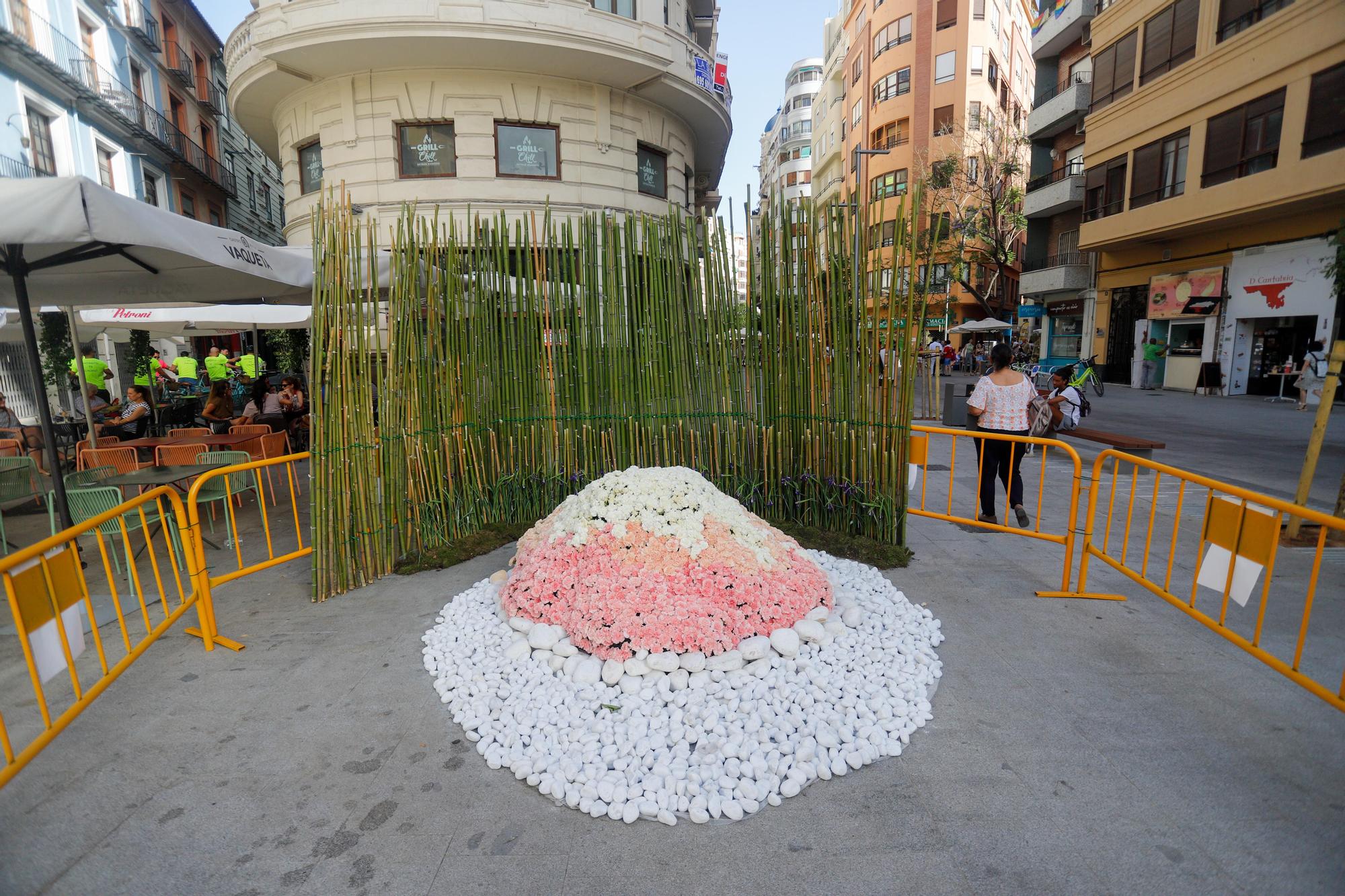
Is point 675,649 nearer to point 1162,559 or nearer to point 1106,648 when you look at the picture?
point 1106,648

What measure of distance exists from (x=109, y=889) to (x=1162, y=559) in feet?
19.0

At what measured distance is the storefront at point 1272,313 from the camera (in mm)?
14531

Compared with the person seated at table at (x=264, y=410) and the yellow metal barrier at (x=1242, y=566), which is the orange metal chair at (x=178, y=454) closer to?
the person seated at table at (x=264, y=410)

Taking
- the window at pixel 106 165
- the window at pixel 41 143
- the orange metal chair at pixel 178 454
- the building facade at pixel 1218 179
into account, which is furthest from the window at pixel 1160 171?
the window at pixel 106 165

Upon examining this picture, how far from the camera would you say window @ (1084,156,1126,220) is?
62.6 ft

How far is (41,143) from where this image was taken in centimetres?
1508

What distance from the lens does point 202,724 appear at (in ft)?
9.14

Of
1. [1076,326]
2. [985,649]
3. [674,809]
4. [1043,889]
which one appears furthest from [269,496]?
[1076,326]

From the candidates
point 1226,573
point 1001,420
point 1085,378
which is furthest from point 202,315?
point 1085,378

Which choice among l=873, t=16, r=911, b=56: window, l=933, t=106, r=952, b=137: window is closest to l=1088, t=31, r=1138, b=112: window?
l=933, t=106, r=952, b=137: window

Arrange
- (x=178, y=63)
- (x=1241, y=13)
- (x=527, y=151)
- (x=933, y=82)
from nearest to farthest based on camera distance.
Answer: (x=527, y=151)
(x=1241, y=13)
(x=178, y=63)
(x=933, y=82)

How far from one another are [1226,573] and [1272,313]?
58.1 feet

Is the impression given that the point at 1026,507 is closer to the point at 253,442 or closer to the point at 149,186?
the point at 253,442

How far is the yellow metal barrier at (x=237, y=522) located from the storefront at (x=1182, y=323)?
2085cm
